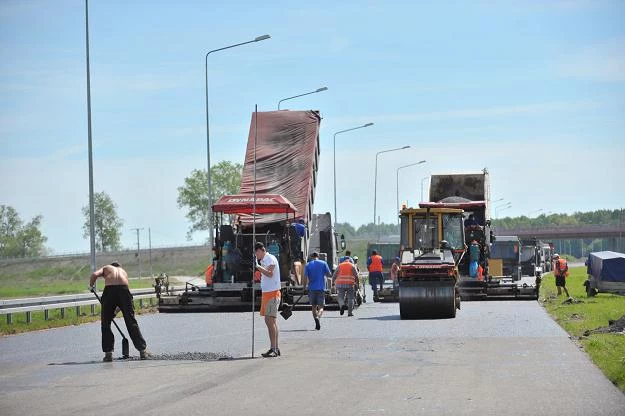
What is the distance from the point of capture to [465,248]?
36.4 m

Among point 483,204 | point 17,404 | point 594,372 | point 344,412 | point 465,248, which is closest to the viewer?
point 344,412

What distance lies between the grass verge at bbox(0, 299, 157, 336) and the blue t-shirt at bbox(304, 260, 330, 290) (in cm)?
441

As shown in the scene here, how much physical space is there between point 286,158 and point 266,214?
213 cm

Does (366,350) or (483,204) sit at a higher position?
(483,204)

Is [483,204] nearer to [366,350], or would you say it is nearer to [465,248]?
[465,248]

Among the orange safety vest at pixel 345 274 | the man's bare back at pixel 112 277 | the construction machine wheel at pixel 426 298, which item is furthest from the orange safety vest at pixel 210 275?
the man's bare back at pixel 112 277

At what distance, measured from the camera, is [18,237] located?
554 ft

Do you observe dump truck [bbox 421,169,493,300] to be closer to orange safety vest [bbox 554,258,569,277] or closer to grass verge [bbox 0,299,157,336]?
orange safety vest [bbox 554,258,569,277]

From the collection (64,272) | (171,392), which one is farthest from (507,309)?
(64,272)

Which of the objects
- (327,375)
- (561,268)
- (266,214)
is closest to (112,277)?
(327,375)

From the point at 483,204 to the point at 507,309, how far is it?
25.0 ft

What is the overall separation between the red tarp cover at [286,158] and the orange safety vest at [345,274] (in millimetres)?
4460

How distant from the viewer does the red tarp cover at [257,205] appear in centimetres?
3400

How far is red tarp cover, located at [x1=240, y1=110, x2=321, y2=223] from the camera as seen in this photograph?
3597cm
